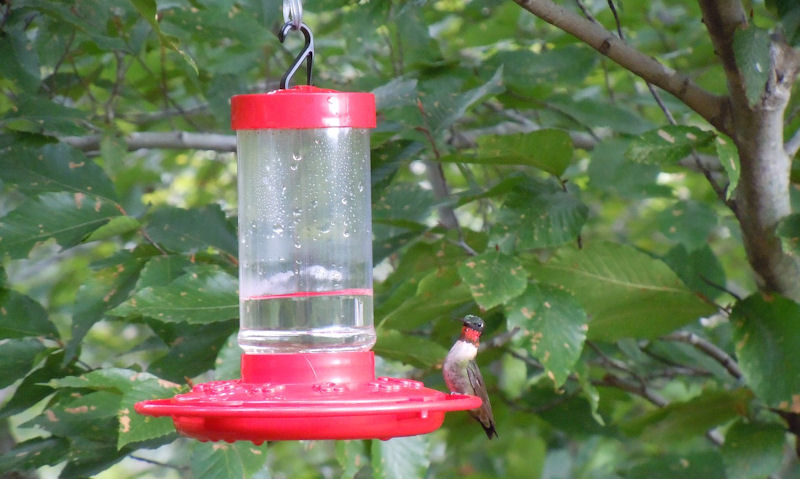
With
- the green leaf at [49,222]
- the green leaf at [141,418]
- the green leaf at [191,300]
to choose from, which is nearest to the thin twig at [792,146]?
the green leaf at [191,300]

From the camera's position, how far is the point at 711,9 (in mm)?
2107

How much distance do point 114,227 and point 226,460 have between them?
23.3 inches

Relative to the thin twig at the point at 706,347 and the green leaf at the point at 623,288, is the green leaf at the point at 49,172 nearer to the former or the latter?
the green leaf at the point at 623,288

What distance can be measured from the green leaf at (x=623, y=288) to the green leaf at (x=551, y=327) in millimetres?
133

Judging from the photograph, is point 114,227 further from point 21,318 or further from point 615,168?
point 615,168

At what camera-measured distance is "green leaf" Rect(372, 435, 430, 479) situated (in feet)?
7.61

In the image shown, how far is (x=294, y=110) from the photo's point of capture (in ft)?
5.65

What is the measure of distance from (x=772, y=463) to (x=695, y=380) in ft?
4.33

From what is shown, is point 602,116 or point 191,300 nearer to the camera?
point 191,300

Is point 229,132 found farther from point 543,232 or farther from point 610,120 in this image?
point 543,232

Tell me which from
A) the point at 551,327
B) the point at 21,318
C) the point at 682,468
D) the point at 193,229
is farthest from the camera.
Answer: the point at 682,468

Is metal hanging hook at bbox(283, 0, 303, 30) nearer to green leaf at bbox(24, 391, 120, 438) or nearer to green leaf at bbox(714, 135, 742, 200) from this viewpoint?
green leaf at bbox(714, 135, 742, 200)

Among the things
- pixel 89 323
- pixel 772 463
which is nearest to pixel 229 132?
pixel 89 323

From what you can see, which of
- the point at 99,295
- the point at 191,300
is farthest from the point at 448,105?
the point at 99,295
